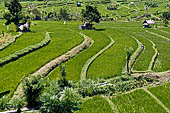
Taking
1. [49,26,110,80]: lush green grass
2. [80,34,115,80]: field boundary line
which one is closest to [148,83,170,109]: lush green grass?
[80,34,115,80]: field boundary line

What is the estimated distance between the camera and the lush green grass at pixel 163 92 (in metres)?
26.0

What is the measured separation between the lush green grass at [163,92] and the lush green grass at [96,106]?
694 centimetres

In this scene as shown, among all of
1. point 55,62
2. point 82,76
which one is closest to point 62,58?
point 55,62

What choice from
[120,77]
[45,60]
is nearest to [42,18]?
[45,60]

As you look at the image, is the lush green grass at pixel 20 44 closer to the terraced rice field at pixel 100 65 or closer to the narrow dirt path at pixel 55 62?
the terraced rice field at pixel 100 65

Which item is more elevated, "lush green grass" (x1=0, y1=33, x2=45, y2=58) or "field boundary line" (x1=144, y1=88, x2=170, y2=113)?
"lush green grass" (x1=0, y1=33, x2=45, y2=58)

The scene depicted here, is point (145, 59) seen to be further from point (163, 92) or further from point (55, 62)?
point (55, 62)

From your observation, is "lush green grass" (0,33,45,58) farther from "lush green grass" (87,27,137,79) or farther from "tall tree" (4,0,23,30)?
"lush green grass" (87,27,137,79)

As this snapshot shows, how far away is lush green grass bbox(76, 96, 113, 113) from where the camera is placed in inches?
910

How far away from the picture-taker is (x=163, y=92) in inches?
1117

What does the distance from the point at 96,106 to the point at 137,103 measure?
4.81m

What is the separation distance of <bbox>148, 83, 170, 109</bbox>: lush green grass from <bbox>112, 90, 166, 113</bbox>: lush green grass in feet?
3.88

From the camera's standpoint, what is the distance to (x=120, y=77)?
112 feet

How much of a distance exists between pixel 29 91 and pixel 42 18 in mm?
117366
